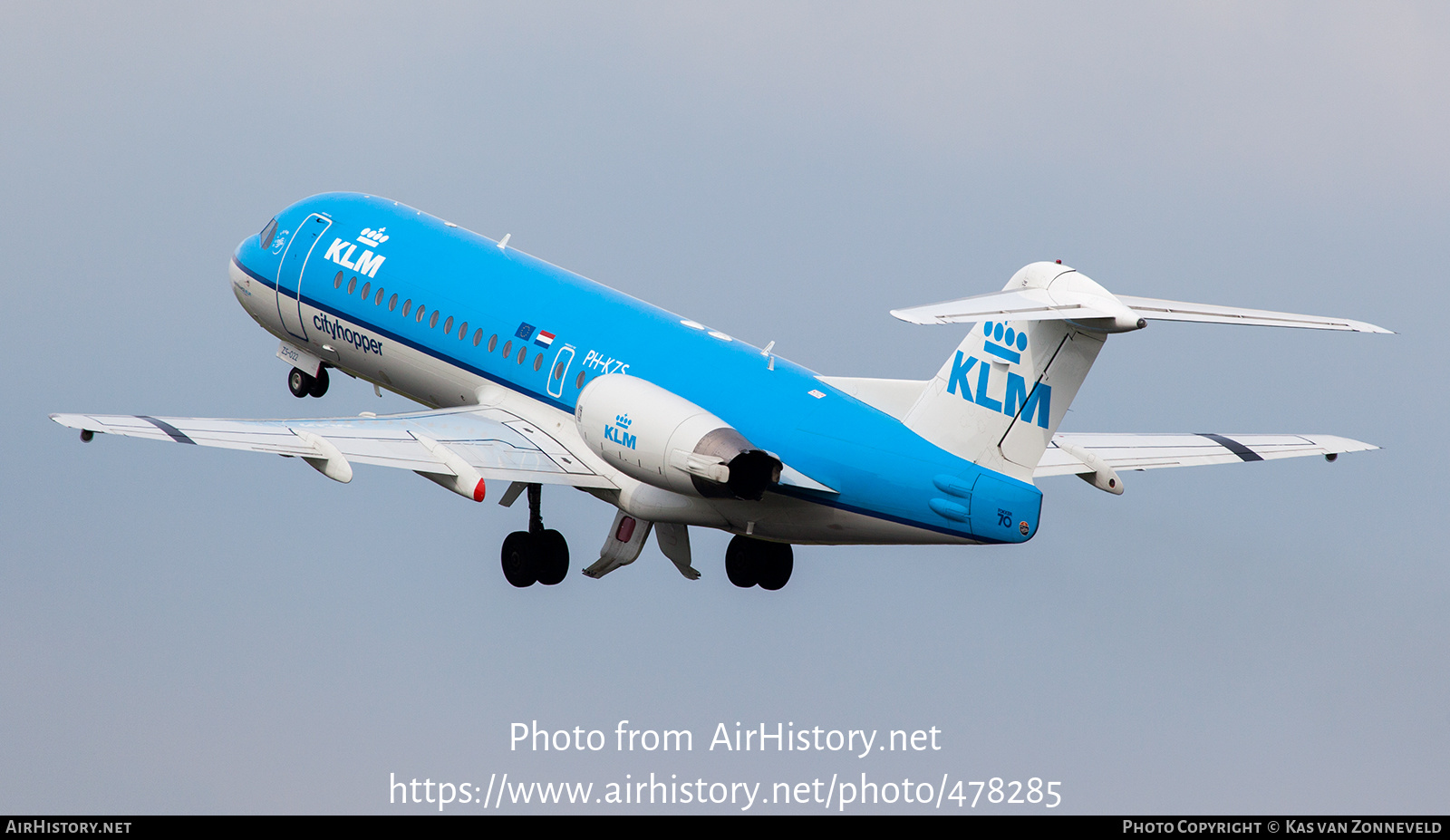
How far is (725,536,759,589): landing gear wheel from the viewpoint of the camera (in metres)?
32.8

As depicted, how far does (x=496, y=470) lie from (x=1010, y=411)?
7.67 m

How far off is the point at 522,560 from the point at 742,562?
344 cm

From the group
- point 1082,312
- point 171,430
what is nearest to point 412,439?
point 171,430

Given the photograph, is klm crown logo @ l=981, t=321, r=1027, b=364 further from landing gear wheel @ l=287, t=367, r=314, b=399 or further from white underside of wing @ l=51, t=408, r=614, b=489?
landing gear wheel @ l=287, t=367, r=314, b=399

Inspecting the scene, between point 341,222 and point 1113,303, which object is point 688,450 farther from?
point 341,222

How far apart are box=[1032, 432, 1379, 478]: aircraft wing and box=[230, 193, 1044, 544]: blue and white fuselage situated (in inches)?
137

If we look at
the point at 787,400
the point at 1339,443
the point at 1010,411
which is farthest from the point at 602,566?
the point at 1339,443

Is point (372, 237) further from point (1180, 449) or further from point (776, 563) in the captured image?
point (1180, 449)

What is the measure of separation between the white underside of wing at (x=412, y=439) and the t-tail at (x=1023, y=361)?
5.60m

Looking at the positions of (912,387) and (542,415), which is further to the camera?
(542,415)

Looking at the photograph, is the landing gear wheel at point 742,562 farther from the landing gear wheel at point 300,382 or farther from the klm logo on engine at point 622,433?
the landing gear wheel at point 300,382

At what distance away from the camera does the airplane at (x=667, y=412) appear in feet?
89.5

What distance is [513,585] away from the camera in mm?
31969

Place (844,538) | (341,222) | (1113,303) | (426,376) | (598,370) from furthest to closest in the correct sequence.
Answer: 1. (341,222)
2. (426,376)
3. (598,370)
4. (844,538)
5. (1113,303)
